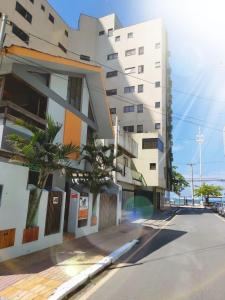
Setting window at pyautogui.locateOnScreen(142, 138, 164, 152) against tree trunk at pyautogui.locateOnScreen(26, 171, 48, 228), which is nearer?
tree trunk at pyautogui.locateOnScreen(26, 171, 48, 228)

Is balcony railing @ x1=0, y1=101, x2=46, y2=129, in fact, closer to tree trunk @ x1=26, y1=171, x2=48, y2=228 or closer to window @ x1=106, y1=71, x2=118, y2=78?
tree trunk @ x1=26, y1=171, x2=48, y2=228

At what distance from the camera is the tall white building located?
1543 inches

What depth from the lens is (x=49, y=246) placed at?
408 inches

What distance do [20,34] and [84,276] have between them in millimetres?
29222

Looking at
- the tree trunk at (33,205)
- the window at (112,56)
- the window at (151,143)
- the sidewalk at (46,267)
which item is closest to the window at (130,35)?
the window at (112,56)

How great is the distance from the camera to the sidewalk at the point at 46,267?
591 centimetres

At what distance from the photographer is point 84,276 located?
6.97 m

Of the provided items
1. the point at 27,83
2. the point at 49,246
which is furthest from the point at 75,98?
the point at 49,246

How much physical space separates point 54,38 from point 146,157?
20227mm

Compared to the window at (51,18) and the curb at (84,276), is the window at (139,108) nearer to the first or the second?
the window at (51,18)

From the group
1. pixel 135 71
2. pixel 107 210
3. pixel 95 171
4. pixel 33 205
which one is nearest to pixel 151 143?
pixel 135 71

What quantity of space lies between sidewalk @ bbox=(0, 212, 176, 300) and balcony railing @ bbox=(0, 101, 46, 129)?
16.9ft

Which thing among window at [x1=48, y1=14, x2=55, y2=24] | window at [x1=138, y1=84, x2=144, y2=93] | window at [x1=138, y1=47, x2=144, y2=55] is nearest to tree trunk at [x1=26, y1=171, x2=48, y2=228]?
window at [x1=48, y1=14, x2=55, y2=24]

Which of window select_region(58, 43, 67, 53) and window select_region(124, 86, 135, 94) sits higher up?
window select_region(58, 43, 67, 53)
